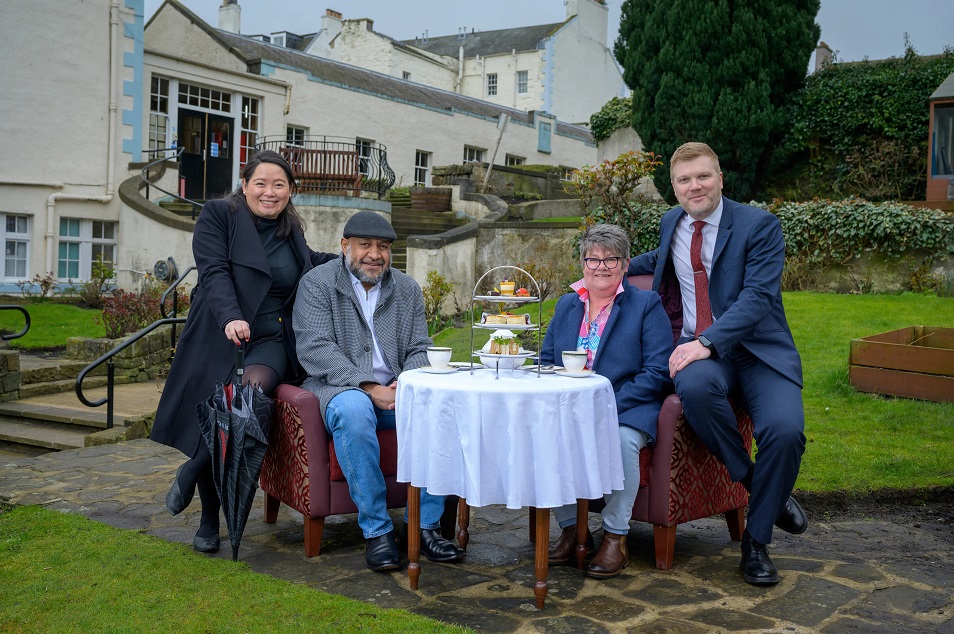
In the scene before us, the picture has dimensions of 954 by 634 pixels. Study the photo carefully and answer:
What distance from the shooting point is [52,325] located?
1287 centimetres

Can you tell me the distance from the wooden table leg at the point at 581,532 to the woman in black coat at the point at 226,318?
1.77 metres

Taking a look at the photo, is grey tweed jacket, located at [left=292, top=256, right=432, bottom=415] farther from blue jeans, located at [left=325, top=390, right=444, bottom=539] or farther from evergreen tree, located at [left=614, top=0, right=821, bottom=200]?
evergreen tree, located at [left=614, top=0, right=821, bottom=200]

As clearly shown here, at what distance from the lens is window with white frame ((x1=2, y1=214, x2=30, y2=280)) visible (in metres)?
15.9

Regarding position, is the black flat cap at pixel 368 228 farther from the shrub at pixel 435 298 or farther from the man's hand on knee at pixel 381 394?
the shrub at pixel 435 298

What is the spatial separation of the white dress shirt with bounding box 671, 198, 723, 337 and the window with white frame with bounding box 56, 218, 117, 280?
14416 mm

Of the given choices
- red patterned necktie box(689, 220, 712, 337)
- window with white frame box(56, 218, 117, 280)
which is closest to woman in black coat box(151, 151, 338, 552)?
red patterned necktie box(689, 220, 712, 337)

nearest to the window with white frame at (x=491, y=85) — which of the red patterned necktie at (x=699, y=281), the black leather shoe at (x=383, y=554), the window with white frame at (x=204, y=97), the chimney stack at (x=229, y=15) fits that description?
the chimney stack at (x=229, y=15)

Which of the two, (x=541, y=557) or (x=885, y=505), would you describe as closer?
(x=541, y=557)

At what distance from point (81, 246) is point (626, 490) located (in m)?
15.5

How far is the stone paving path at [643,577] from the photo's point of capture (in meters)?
3.47

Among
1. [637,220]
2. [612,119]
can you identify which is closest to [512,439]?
[637,220]

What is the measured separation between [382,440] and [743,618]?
197 cm

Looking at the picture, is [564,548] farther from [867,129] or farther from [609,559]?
[867,129]

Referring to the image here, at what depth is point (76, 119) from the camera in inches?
649
